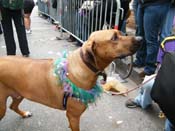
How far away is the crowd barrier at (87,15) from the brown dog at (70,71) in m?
1.97

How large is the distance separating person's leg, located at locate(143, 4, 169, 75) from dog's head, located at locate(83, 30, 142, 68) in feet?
5.07

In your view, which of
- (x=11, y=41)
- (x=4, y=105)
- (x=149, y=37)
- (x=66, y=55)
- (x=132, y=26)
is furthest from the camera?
(x=132, y=26)

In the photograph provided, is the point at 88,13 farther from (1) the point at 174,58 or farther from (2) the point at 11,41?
(1) the point at 174,58

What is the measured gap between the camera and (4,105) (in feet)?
8.84

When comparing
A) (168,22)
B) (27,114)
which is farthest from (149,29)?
(27,114)

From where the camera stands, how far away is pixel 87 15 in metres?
5.48

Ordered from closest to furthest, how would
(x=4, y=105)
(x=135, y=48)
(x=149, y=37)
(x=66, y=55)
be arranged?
1. (x=135, y=48)
2. (x=66, y=55)
3. (x=4, y=105)
4. (x=149, y=37)

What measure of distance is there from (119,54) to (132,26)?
501 centimetres

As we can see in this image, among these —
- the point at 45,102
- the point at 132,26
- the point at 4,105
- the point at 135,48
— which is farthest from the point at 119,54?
the point at 132,26

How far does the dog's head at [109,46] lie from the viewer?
2.25 m

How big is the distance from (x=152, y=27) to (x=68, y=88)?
1.95 m

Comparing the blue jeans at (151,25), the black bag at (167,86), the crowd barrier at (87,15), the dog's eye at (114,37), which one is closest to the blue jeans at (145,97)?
the blue jeans at (151,25)

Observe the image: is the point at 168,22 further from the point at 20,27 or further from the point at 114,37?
the point at 20,27

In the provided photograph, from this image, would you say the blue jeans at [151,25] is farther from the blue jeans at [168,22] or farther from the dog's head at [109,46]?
the dog's head at [109,46]
